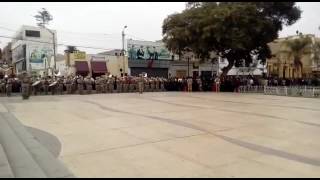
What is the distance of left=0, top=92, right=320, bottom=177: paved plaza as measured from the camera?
6.88 metres

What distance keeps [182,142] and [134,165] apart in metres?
2.27

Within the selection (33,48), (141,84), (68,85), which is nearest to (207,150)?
(68,85)

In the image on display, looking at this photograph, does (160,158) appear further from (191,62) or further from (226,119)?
(191,62)

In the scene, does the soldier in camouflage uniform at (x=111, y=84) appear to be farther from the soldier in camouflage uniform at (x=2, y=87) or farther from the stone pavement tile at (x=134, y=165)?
the stone pavement tile at (x=134, y=165)

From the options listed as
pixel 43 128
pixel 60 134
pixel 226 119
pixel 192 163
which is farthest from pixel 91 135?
pixel 226 119

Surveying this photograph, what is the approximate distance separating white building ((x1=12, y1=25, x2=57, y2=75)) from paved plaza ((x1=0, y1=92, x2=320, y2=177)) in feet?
148

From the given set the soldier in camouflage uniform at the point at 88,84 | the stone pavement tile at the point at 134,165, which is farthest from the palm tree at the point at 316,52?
the stone pavement tile at the point at 134,165

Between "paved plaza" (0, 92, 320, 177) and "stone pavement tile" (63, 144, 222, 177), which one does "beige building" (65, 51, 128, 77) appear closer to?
"paved plaza" (0, 92, 320, 177)

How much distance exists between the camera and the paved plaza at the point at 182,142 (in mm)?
6879

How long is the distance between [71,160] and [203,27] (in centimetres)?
2672

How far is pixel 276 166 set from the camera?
6.98 m

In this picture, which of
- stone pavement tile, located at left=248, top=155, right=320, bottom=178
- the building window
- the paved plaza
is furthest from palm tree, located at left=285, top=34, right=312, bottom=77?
the building window

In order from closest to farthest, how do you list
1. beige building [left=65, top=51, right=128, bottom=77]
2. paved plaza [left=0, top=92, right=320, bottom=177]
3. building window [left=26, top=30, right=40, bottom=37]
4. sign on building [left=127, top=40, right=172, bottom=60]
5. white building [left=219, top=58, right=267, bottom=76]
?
paved plaza [left=0, top=92, right=320, bottom=177] → beige building [left=65, top=51, right=128, bottom=77] → sign on building [left=127, top=40, right=172, bottom=60] → white building [left=219, top=58, right=267, bottom=76] → building window [left=26, top=30, right=40, bottom=37]

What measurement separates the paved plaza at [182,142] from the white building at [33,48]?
44976 mm
